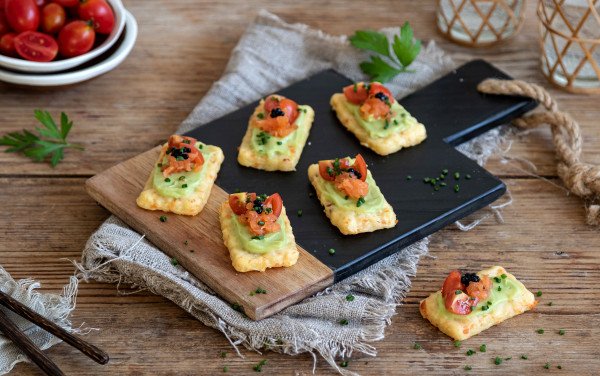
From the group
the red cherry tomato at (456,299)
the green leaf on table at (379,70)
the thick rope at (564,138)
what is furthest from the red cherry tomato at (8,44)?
the red cherry tomato at (456,299)

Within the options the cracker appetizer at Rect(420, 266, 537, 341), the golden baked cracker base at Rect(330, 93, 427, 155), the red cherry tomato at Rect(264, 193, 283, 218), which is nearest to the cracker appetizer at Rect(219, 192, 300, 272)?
the red cherry tomato at Rect(264, 193, 283, 218)

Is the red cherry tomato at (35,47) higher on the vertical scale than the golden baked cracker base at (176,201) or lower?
higher

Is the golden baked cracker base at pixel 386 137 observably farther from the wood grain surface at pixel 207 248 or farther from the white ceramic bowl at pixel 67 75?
the white ceramic bowl at pixel 67 75

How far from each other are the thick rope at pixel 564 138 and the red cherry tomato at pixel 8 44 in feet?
8.66

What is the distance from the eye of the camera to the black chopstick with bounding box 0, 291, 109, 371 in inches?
140

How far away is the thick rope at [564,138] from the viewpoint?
453 centimetres

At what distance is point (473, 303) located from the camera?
3787mm

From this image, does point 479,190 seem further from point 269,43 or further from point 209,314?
point 269,43

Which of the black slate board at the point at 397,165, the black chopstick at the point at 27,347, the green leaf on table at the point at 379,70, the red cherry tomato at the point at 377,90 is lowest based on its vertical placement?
the black chopstick at the point at 27,347

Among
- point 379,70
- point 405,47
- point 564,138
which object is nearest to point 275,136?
point 379,70

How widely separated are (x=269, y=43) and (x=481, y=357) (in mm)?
2629

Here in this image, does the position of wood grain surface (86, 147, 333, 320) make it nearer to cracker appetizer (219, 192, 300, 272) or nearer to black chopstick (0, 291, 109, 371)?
cracker appetizer (219, 192, 300, 272)

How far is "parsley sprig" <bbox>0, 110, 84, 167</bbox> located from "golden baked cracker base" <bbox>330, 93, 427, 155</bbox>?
1469 millimetres

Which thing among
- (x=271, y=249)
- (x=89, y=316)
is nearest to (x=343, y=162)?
(x=271, y=249)
